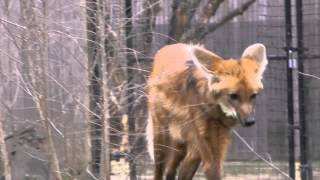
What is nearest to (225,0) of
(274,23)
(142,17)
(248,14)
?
(248,14)

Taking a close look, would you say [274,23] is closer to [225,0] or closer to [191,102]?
[225,0]

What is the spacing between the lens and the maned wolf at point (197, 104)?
215 inches

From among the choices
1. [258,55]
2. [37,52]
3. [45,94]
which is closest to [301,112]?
[258,55]

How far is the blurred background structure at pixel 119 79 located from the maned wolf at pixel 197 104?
25cm

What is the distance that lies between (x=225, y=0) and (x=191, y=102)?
11.0 feet

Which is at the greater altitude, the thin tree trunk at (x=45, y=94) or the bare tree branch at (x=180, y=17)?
the bare tree branch at (x=180, y=17)

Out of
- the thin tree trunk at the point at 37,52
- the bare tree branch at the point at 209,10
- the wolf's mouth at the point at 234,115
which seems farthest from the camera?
the bare tree branch at the point at 209,10

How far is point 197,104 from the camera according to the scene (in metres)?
5.78

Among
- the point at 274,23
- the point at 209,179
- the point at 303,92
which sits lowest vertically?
the point at 209,179

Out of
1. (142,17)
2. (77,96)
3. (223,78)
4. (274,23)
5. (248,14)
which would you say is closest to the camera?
(223,78)

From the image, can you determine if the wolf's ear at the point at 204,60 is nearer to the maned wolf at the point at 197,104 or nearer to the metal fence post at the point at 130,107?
the maned wolf at the point at 197,104

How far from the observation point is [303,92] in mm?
7695

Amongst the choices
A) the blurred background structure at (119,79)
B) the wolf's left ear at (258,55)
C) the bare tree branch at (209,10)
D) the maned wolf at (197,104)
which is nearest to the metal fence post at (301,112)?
the blurred background structure at (119,79)

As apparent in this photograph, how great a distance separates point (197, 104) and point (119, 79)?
3.67 feet
